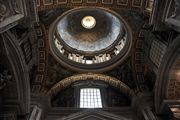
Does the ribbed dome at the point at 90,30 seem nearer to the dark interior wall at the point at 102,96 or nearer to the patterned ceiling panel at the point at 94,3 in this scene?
the dark interior wall at the point at 102,96

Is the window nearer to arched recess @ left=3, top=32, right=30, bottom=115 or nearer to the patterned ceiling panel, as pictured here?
arched recess @ left=3, top=32, right=30, bottom=115

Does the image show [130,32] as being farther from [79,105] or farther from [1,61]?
[1,61]

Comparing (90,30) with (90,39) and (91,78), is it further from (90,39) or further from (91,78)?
(91,78)

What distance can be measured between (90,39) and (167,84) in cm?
811

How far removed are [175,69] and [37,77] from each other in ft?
22.6

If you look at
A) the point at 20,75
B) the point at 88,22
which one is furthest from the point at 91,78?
the point at 20,75

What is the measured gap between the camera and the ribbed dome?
1834cm

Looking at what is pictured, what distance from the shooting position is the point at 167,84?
1238cm

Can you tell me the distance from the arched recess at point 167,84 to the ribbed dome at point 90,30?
610 centimetres

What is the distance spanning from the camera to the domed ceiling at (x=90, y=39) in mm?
16141

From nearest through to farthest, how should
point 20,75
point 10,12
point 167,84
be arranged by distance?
point 10,12
point 20,75
point 167,84

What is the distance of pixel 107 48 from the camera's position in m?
18.1

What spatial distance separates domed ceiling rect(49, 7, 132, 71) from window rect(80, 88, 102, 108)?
125cm

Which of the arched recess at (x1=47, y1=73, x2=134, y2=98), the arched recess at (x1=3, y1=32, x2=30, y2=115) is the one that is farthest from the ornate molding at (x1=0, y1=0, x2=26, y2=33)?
the arched recess at (x1=47, y1=73, x2=134, y2=98)
